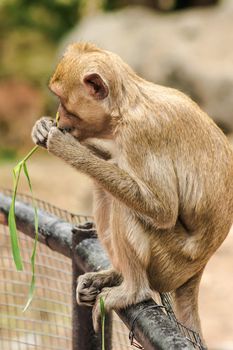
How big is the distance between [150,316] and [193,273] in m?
0.85

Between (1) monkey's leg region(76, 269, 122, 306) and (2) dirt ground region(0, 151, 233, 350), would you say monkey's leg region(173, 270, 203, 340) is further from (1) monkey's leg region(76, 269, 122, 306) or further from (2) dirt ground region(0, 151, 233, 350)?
(2) dirt ground region(0, 151, 233, 350)

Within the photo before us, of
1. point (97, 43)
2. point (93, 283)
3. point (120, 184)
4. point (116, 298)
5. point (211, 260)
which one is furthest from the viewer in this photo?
point (97, 43)

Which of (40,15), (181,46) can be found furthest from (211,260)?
(40,15)

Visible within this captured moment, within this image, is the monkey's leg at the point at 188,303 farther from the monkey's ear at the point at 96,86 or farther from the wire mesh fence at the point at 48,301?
the monkey's ear at the point at 96,86

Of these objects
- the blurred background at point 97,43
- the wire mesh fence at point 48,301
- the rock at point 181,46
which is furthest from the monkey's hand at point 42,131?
the rock at point 181,46

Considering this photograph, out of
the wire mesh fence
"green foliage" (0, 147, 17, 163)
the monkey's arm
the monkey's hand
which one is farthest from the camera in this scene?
"green foliage" (0, 147, 17, 163)

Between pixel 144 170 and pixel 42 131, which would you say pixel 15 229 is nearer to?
pixel 42 131

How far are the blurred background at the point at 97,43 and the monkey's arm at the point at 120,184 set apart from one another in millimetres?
6932

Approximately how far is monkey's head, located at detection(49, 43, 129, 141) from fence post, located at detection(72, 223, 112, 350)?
462mm

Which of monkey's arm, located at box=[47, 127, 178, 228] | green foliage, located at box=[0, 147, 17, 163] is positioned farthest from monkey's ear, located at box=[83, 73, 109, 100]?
green foliage, located at box=[0, 147, 17, 163]

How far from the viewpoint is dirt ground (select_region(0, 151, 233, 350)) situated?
7.65 meters

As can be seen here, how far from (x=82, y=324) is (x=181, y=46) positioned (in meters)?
9.92

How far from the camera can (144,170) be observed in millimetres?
3613

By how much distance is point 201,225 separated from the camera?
145 inches
